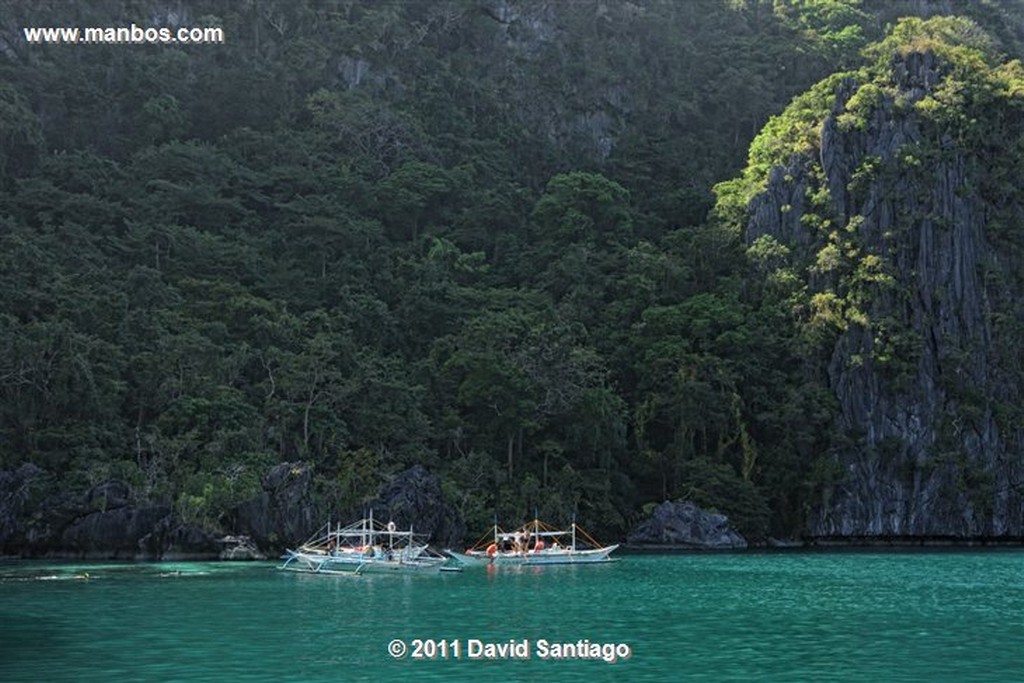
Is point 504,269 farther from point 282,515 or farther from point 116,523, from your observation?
point 116,523

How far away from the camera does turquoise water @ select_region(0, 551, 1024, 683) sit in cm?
2738

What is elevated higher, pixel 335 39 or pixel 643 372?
pixel 335 39

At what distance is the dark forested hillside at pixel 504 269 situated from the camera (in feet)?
240

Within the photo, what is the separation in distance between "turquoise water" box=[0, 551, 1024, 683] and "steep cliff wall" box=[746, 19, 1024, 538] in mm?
26597

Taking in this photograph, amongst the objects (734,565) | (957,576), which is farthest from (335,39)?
(957,576)

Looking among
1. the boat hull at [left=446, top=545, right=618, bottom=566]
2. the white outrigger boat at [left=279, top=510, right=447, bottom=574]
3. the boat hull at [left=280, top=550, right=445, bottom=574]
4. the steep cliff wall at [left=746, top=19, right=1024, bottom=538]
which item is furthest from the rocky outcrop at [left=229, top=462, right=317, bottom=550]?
the steep cliff wall at [left=746, top=19, right=1024, bottom=538]

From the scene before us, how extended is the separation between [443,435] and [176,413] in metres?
15.3

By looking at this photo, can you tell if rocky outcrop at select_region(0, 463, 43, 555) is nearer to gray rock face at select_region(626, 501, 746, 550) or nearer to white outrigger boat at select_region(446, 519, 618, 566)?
white outrigger boat at select_region(446, 519, 618, 566)

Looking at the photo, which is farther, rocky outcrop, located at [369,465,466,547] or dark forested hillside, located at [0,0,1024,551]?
dark forested hillside, located at [0,0,1024,551]

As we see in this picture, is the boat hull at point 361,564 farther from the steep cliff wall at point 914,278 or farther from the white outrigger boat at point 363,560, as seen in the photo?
the steep cliff wall at point 914,278

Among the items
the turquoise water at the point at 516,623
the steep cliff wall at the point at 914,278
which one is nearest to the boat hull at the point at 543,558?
the turquoise water at the point at 516,623

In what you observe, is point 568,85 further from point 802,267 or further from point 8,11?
point 8,11

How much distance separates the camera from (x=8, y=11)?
96.0 metres

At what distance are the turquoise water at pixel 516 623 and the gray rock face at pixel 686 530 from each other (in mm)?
18491
